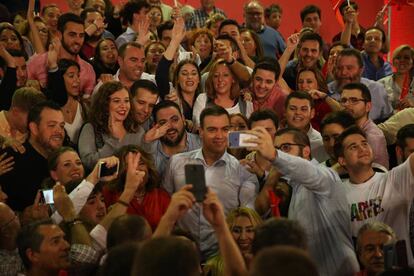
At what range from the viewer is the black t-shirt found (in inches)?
235

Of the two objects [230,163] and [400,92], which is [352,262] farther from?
[400,92]

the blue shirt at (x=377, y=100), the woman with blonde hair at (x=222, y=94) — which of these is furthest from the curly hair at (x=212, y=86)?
the blue shirt at (x=377, y=100)

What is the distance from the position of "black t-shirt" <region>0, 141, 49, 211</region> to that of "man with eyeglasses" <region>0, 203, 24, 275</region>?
0.68 m

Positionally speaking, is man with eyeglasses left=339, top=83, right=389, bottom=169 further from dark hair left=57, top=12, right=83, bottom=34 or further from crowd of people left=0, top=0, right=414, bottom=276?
dark hair left=57, top=12, right=83, bottom=34

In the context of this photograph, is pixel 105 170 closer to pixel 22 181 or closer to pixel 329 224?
pixel 22 181

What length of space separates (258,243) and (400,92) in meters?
4.73

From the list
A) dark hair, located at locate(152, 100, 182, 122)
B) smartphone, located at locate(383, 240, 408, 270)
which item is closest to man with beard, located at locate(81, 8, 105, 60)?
dark hair, located at locate(152, 100, 182, 122)

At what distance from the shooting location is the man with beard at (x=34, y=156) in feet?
19.6

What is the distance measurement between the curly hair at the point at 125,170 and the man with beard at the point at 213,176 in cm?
21

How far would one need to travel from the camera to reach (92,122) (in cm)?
643

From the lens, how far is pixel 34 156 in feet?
19.8

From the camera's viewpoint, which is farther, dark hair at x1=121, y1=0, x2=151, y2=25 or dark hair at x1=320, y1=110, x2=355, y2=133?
dark hair at x1=121, y1=0, x2=151, y2=25

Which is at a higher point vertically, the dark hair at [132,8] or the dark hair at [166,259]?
the dark hair at [132,8]

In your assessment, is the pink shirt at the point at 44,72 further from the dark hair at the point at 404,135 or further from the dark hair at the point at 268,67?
the dark hair at the point at 404,135
